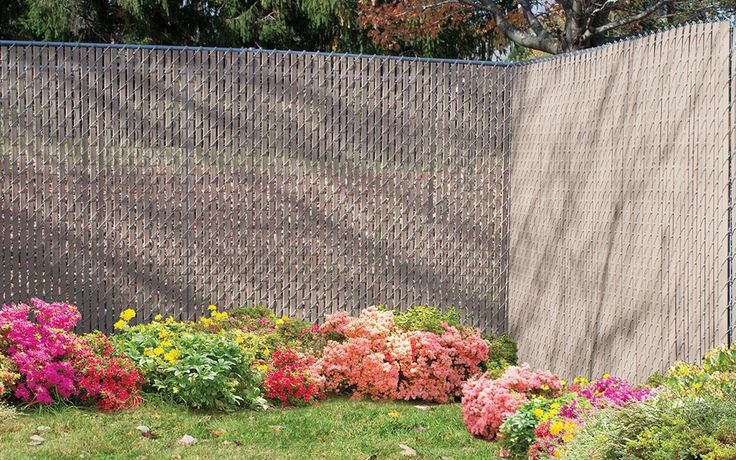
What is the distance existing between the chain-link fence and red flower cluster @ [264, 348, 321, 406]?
1426 mm

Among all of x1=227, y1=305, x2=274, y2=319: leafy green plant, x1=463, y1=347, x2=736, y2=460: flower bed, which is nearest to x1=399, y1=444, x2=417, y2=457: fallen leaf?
x1=463, y1=347, x2=736, y2=460: flower bed

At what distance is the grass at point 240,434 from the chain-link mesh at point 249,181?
2.02 m

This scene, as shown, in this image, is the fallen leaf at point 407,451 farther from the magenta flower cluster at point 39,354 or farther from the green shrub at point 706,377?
Answer: the magenta flower cluster at point 39,354

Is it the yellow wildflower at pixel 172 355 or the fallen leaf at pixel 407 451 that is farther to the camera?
the yellow wildflower at pixel 172 355

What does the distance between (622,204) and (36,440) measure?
149 inches

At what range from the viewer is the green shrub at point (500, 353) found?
6847mm

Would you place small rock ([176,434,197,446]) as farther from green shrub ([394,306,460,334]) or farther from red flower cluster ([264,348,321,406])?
green shrub ([394,306,460,334])

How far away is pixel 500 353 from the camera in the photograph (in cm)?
727

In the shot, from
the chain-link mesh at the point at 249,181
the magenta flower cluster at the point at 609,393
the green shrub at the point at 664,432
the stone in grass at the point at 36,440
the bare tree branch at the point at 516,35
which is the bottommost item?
the stone in grass at the point at 36,440

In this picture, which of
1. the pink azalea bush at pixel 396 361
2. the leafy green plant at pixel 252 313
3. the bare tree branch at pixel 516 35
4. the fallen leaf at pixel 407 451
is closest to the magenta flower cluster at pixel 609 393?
the fallen leaf at pixel 407 451

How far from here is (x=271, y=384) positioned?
5871 mm

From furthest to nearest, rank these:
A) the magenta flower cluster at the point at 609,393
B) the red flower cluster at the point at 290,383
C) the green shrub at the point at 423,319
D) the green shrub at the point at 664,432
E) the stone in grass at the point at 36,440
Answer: the green shrub at the point at 423,319
the red flower cluster at the point at 290,383
the stone in grass at the point at 36,440
the magenta flower cluster at the point at 609,393
the green shrub at the point at 664,432

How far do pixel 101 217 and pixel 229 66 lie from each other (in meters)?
1.57

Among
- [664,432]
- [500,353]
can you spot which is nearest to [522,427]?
[664,432]
